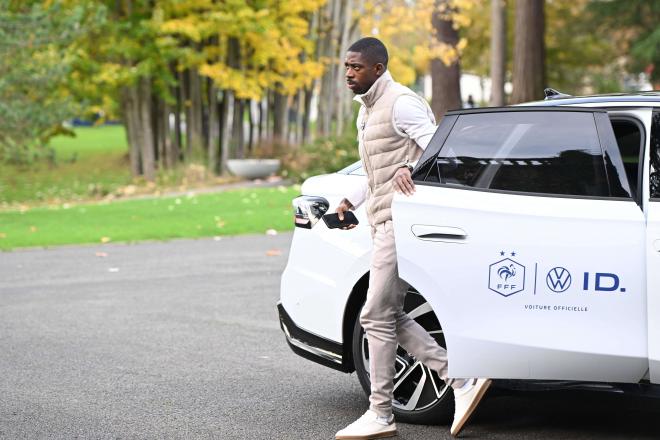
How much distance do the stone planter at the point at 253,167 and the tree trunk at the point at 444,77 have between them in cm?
467

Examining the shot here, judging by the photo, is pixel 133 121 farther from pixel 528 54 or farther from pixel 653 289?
pixel 653 289

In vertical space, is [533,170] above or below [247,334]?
Result: above

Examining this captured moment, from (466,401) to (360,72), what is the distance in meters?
1.62

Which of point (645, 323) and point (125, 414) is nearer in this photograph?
point (645, 323)

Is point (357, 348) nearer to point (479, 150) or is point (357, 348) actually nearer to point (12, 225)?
point (479, 150)

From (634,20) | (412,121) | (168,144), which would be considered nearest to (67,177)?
(168,144)

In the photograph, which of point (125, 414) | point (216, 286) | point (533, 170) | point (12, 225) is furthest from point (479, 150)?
point (12, 225)

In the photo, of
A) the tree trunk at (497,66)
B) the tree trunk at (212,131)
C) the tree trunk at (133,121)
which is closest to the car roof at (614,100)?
the tree trunk at (497,66)

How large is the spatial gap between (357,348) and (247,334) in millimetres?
3099

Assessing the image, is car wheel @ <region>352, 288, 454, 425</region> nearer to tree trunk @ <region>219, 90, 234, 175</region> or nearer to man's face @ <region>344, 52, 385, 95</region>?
man's face @ <region>344, 52, 385, 95</region>

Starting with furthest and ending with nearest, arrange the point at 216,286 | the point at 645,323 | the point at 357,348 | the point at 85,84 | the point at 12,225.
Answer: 1. the point at 85,84
2. the point at 12,225
3. the point at 216,286
4. the point at 357,348
5. the point at 645,323

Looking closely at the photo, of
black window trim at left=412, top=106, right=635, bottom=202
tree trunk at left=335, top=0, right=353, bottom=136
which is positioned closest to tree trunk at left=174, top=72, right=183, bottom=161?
tree trunk at left=335, top=0, right=353, bottom=136

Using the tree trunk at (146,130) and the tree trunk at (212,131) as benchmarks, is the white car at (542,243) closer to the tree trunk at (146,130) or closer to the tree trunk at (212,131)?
the tree trunk at (212,131)

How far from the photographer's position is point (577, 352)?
524cm
